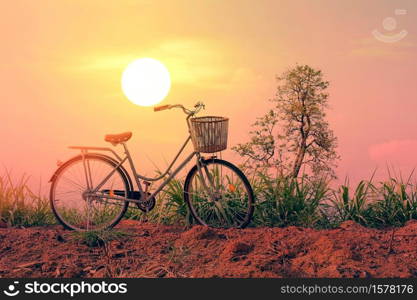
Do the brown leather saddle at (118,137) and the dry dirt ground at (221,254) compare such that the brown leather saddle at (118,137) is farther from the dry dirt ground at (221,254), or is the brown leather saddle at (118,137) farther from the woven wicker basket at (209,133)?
the dry dirt ground at (221,254)

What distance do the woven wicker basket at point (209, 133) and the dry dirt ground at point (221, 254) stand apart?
3.28 ft

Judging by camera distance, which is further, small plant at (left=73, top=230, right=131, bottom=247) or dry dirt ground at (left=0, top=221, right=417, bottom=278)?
small plant at (left=73, top=230, right=131, bottom=247)

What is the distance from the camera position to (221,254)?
5.68 metres

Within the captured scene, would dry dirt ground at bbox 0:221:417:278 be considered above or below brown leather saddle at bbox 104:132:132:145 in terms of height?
below

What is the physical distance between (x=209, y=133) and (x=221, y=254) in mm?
1506

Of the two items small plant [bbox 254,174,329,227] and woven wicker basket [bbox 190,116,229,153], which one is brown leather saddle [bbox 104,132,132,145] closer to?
woven wicker basket [bbox 190,116,229,153]

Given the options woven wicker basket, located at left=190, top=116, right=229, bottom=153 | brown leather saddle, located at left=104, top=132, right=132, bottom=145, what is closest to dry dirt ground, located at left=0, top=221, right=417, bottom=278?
woven wicker basket, located at left=190, top=116, right=229, bottom=153

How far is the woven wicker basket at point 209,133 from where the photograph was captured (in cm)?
642

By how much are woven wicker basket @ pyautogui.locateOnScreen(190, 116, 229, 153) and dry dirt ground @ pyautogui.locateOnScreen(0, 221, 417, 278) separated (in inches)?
39.4

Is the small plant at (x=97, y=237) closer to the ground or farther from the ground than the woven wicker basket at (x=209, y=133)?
closer to the ground

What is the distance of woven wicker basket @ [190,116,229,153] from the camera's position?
6422 millimetres

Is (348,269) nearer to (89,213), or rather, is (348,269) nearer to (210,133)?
(210,133)

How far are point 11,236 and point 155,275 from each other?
8.21 ft

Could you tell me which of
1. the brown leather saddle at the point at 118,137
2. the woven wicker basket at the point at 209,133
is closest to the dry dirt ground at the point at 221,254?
the woven wicker basket at the point at 209,133
